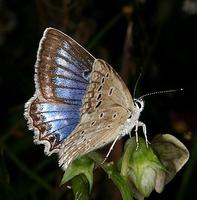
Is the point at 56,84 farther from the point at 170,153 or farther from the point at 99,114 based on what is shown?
the point at 170,153

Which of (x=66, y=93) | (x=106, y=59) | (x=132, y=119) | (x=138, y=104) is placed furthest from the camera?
(x=106, y=59)

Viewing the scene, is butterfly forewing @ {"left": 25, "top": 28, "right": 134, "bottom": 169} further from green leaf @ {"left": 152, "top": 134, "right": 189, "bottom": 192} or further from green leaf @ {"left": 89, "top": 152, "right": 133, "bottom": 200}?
green leaf @ {"left": 152, "top": 134, "right": 189, "bottom": 192}

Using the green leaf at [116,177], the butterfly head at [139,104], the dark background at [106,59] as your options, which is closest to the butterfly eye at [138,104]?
the butterfly head at [139,104]

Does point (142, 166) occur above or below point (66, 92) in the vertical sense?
below

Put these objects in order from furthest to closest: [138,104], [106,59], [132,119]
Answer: [106,59]
[138,104]
[132,119]

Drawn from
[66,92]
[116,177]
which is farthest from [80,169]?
[66,92]

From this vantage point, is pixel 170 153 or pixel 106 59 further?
pixel 106 59

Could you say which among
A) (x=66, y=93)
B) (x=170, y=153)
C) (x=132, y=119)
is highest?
(x=66, y=93)
